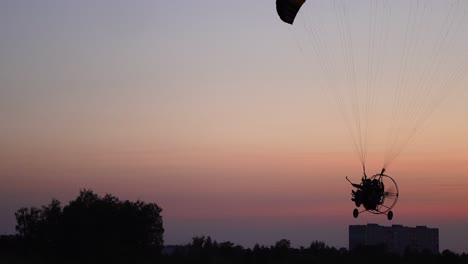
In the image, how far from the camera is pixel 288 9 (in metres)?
27.5

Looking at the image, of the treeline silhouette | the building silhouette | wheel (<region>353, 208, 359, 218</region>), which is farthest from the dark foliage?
the building silhouette

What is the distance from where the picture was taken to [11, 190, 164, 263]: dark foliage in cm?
5581

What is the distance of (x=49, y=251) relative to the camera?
2275 inches

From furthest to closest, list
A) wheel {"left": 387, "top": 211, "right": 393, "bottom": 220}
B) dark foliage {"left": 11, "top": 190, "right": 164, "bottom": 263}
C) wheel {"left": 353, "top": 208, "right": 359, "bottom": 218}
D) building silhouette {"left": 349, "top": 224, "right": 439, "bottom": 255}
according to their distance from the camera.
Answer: building silhouette {"left": 349, "top": 224, "right": 439, "bottom": 255} < dark foliage {"left": 11, "top": 190, "right": 164, "bottom": 263} < wheel {"left": 353, "top": 208, "right": 359, "bottom": 218} < wheel {"left": 387, "top": 211, "right": 393, "bottom": 220}

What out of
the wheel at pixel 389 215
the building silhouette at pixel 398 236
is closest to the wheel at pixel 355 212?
the wheel at pixel 389 215

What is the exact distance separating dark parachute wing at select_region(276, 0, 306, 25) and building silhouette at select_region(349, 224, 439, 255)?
80.8 meters

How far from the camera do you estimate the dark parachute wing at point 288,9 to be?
2738 centimetres

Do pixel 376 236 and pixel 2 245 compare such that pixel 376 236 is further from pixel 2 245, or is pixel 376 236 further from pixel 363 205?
pixel 363 205

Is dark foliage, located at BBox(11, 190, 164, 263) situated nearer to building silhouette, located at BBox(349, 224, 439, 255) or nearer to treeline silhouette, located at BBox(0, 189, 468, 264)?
treeline silhouette, located at BBox(0, 189, 468, 264)

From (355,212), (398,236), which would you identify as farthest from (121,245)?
(398,236)

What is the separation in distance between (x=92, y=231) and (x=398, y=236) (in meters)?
60.5

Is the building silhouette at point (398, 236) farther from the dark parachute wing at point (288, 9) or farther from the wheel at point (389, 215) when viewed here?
the dark parachute wing at point (288, 9)

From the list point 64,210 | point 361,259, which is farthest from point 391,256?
point 64,210

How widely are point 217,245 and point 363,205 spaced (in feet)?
145
